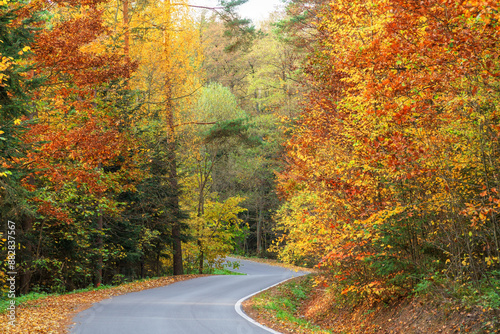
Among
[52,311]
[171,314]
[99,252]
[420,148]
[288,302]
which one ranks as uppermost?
[420,148]

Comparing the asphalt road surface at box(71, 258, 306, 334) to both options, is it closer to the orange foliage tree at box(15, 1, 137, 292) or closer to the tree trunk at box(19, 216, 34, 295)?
the orange foliage tree at box(15, 1, 137, 292)

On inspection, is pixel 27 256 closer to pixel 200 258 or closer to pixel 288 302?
pixel 288 302

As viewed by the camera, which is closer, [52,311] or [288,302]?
[52,311]

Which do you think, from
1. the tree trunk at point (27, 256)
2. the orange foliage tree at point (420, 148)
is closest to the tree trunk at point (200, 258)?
the tree trunk at point (27, 256)

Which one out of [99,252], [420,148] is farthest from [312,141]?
[99,252]

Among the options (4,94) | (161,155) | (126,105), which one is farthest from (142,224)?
(4,94)

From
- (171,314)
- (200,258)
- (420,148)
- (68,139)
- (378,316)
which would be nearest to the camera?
(420,148)

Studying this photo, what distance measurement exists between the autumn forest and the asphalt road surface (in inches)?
101

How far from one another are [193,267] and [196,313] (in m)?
18.7

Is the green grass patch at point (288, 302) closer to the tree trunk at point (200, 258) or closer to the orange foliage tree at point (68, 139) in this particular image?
Answer: the orange foliage tree at point (68, 139)

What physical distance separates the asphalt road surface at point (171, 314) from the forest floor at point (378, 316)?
0.66m

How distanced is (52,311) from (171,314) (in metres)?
2.79

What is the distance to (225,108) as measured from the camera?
105ft

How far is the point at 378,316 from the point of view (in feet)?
38.2
